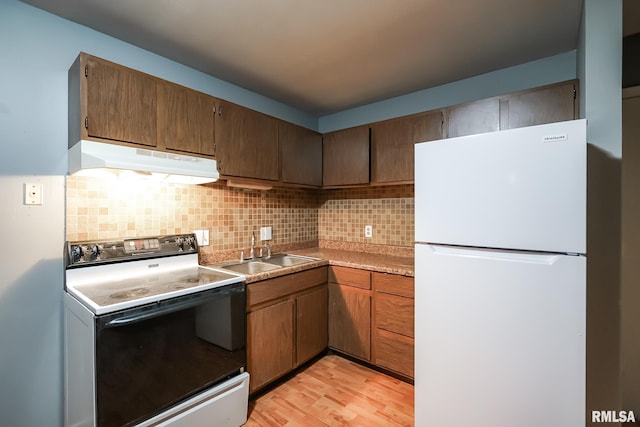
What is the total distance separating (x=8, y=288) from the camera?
4.78 feet

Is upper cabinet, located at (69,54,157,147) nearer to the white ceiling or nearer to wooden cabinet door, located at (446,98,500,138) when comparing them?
the white ceiling

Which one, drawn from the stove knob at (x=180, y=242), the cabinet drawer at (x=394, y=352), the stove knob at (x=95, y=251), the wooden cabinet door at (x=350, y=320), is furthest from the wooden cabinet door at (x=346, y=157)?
the stove knob at (x=95, y=251)

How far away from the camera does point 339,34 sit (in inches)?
68.4

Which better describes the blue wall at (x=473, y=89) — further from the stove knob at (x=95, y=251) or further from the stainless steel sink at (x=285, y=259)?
the stove knob at (x=95, y=251)

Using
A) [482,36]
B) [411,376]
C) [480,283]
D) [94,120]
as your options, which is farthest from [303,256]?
[482,36]

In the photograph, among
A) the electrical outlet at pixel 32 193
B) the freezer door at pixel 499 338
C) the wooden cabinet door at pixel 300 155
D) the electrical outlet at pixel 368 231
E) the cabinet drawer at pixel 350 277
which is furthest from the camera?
the electrical outlet at pixel 368 231

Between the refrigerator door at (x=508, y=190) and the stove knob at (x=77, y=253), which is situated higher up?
the refrigerator door at (x=508, y=190)

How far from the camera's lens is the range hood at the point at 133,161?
1.42m

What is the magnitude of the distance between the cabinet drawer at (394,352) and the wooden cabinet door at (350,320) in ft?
0.32

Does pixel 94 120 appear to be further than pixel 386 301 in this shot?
No

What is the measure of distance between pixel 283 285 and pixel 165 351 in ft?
2.80

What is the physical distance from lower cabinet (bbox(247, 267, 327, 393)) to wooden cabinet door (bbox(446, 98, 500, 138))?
1.54 meters

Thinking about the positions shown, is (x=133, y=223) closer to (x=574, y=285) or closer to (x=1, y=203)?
(x=1, y=203)

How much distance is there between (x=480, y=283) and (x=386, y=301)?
946 millimetres
